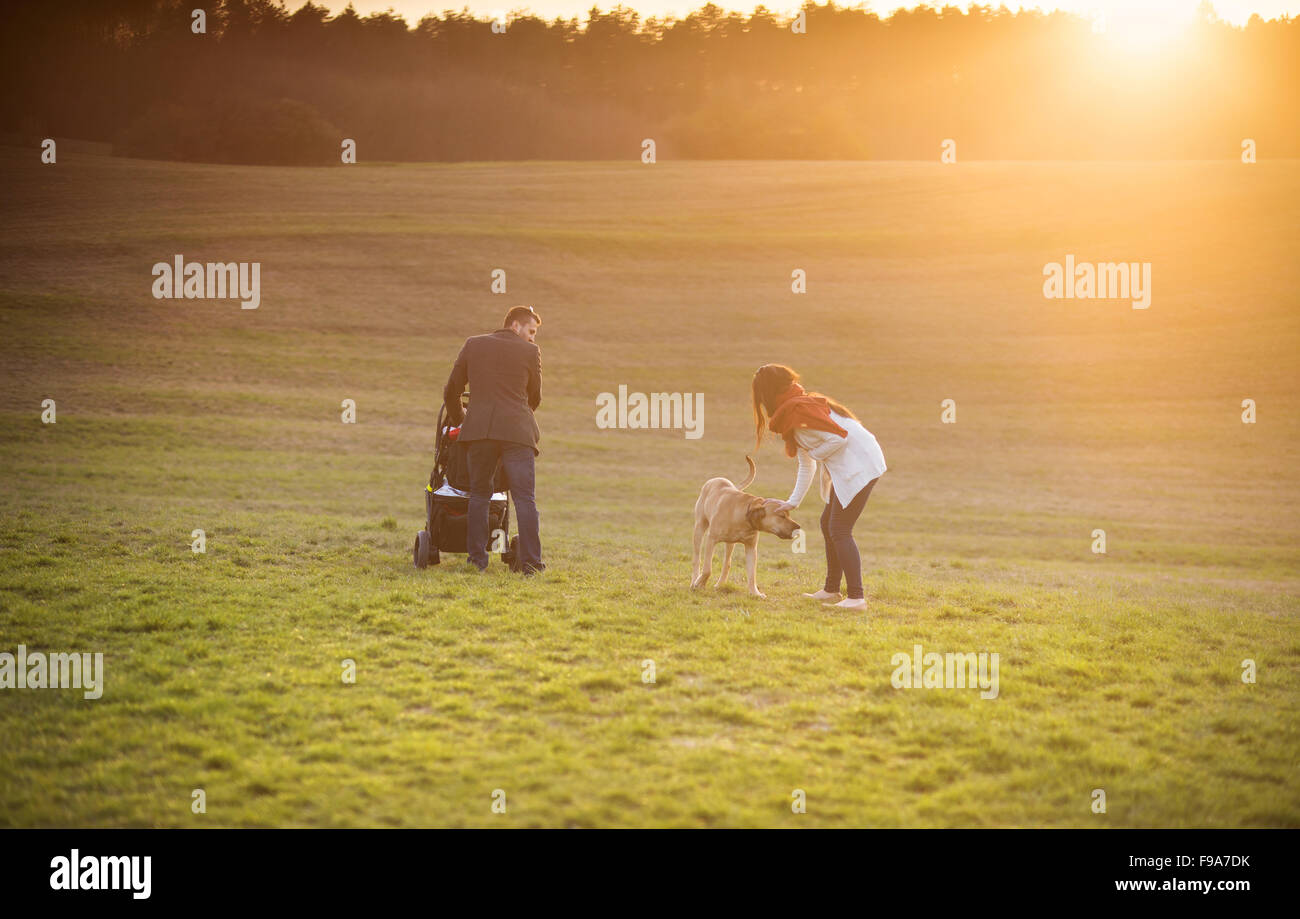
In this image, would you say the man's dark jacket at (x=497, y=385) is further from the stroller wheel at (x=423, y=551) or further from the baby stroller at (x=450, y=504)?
the stroller wheel at (x=423, y=551)

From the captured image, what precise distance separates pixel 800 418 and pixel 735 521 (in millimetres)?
1421

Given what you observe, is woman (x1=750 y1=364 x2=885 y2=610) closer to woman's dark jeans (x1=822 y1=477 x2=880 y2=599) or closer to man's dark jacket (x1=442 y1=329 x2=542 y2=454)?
woman's dark jeans (x1=822 y1=477 x2=880 y2=599)

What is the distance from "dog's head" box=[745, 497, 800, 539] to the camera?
29.5 feet

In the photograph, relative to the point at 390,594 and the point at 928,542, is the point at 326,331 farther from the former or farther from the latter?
the point at 390,594

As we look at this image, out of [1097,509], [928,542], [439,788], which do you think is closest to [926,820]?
[439,788]

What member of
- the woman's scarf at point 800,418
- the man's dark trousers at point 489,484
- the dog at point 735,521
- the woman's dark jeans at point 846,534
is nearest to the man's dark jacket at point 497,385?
the man's dark trousers at point 489,484

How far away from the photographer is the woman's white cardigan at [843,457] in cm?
855

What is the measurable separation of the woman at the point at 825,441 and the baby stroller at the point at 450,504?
10.5 ft

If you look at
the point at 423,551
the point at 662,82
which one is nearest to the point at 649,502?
the point at 423,551

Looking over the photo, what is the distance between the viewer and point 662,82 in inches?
3236
